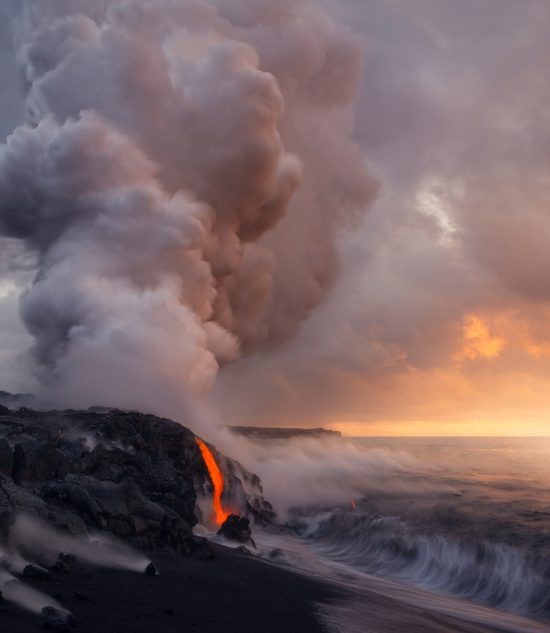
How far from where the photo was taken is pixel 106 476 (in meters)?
21.9

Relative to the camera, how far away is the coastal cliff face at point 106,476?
1638cm

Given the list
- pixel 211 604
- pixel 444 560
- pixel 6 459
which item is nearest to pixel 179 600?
pixel 211 604

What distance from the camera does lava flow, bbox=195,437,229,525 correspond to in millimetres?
31047

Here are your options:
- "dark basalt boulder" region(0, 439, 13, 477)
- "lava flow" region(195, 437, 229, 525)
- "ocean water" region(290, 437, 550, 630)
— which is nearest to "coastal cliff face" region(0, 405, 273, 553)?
"dark basalt boulder" region(0, 439, 13, 477)

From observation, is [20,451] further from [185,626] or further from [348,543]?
[348,543]

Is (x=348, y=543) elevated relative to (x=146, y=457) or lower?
lower

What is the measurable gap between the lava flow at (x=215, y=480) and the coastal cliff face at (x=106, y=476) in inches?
30.7

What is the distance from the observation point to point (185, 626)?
1062 cm

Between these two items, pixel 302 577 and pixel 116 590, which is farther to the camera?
pixel 302 577

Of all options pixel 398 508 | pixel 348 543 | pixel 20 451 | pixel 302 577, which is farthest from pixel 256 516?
pixel 20 451

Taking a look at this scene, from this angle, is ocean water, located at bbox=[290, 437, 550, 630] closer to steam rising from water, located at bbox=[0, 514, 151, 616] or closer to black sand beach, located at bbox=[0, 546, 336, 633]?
black sand beach, located at bbox=[0, 546, 336, 633]

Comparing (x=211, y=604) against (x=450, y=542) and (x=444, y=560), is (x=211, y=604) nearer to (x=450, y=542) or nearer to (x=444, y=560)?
(x=444, y=560)

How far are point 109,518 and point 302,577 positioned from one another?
6594mm

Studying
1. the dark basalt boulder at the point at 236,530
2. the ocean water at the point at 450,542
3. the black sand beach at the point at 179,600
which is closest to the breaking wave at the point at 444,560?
the ocean water at the point at 450,542
